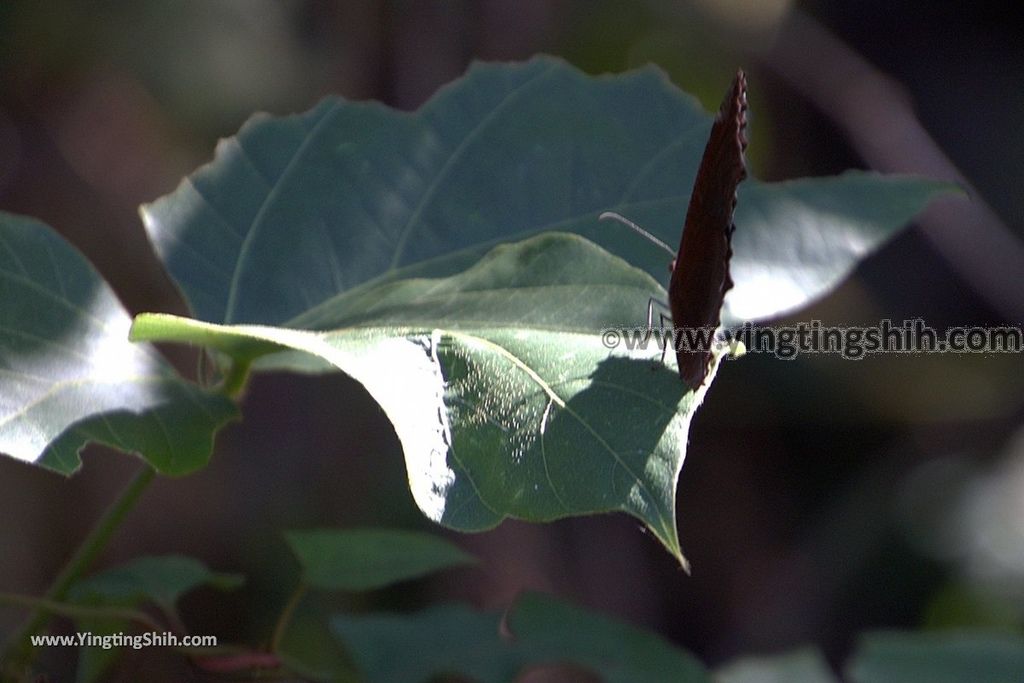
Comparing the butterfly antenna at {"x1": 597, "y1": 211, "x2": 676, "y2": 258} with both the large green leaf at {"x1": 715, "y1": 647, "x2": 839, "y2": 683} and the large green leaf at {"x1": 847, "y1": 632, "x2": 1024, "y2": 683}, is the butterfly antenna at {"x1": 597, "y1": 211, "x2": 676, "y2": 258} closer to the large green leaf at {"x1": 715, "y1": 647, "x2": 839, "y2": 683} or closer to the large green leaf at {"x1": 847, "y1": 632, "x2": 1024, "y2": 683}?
the large green leaf at {"x1": 847, "y1": 632, "x2": 1024, "y2": 683}

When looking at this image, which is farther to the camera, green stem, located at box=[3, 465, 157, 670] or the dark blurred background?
the dark blurred background

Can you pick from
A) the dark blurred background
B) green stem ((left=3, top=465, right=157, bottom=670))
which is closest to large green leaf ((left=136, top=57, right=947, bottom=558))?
green stem ((left=3, top=465, right=157, bottom=670))

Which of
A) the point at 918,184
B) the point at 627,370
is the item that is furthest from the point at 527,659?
the point at 918,184

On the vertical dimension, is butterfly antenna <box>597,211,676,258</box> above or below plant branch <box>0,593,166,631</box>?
above

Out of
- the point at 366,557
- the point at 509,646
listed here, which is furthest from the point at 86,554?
the point at 509,646

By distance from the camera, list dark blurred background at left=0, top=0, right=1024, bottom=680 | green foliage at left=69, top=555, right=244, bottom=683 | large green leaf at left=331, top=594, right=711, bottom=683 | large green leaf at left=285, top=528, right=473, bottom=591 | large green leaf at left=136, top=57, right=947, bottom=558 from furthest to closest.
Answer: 1. dark blurred background at left=0, top=0, right=1024, bottom=680
2. large green leaf at left=331, top=594, right=711, bottom=683
3. large green leaf at left=285, top=528, right=473, bottom=591
4. green foliage at left=69, top=555, right=244, bottom=683
5. large green leaf at left=136, top=57, right=947, bottom=558

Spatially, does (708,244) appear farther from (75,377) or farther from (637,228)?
(75,377)
